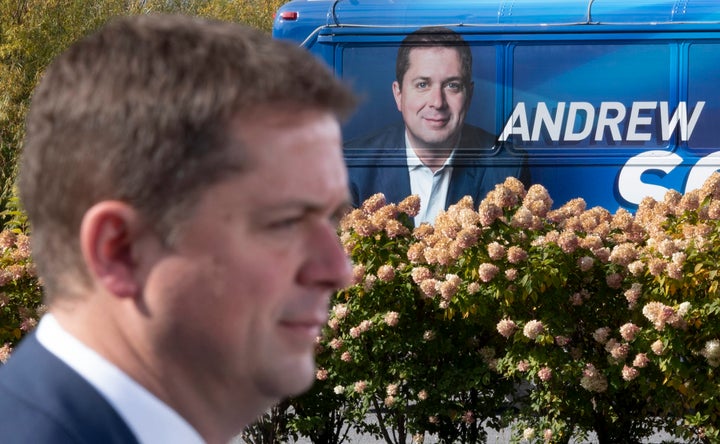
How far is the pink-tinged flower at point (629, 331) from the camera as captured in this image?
497 cm

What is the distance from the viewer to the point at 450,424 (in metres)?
5.68

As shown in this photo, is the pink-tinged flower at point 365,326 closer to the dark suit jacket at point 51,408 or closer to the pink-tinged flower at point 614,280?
the pink-tinged flower at point 614,280

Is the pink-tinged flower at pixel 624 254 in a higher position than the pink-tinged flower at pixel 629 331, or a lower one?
higher

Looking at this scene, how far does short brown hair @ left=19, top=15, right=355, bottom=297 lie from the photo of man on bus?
10.4 metres

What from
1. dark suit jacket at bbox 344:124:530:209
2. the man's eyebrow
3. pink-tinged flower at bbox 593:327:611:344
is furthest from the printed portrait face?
dark suit jacket at bbox 344:124:530:209

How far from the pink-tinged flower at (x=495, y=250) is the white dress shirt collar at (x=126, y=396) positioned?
4.11 metres

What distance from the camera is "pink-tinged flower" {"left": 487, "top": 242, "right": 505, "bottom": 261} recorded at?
5.12 metres

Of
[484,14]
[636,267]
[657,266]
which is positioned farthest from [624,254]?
[484,14]

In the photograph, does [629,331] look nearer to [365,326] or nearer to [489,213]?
[489,213]

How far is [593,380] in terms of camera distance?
5102mm

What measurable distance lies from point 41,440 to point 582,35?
11.0 m

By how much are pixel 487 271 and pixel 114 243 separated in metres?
4.12

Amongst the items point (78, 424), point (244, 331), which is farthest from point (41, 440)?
point (244, 331)

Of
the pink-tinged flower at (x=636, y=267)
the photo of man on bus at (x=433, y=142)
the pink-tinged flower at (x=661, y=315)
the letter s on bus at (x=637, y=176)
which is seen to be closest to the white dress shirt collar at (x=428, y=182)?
the photo of man on bus at (x=433, y=142)
